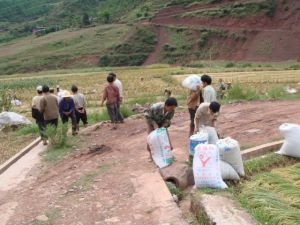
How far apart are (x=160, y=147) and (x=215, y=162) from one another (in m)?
1.66

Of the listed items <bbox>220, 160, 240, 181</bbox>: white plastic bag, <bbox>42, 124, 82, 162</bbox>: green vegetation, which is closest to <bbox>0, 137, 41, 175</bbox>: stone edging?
<bbox>42, 124, 82, 162</bbox>: green vegetation

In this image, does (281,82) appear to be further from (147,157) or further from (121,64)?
(121,64)

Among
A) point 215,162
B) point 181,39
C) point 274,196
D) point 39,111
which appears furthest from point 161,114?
point 181,39

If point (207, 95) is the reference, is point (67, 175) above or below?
below

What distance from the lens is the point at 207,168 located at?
714 centimetres

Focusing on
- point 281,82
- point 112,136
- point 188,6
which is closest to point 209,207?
point 112,136

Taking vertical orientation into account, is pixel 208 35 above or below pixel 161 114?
below

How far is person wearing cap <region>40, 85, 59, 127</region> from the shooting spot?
472 inches

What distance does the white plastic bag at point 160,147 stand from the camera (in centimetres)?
866

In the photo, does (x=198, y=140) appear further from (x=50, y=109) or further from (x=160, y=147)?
(x=50, y=109)

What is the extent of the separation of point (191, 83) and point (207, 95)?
44 centimetres

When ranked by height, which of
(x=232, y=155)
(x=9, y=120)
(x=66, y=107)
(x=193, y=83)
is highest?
(x=193, y=83)

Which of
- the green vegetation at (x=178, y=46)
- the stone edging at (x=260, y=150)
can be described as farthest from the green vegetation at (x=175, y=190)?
the green vegetation at (x=178, y=46)

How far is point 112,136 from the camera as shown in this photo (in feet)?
41.7
